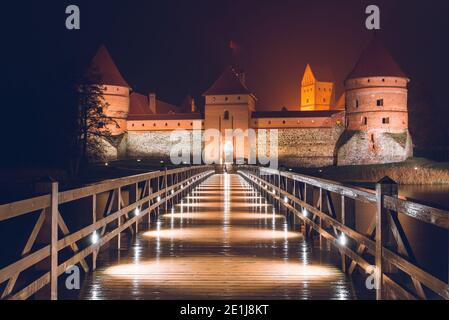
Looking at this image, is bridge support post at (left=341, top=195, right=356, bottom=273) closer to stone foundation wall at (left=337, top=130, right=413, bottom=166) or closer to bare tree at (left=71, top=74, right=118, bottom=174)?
bare tree at (left=71, top=74, right=118, bottom=174)

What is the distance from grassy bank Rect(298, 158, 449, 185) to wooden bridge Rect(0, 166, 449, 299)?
3291cm

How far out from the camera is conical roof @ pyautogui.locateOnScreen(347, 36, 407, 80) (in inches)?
1967

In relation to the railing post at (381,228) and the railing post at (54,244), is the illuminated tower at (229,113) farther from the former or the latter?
the railing post at (54,244)

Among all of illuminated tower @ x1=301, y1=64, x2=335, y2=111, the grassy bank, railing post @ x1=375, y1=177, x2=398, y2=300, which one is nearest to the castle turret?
the grassy bank

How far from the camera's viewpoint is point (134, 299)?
477cm

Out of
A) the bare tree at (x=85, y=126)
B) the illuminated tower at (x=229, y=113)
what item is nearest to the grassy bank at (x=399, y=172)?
the illuminated tower at (x=229, y=113)

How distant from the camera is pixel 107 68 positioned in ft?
192

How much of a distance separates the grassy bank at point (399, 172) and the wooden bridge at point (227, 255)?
32.9 meters

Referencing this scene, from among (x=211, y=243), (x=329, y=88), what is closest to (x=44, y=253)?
(x=211, y=243)

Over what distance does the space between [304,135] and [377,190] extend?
5093 centimetres

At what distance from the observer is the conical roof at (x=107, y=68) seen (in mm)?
57312

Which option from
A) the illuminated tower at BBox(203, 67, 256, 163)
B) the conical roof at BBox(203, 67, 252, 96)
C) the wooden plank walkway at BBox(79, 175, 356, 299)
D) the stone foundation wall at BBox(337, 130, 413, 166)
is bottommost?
the wooden plank walkway at BBox(79, 175, 356, 299)

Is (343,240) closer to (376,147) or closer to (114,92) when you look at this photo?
(376,147)
